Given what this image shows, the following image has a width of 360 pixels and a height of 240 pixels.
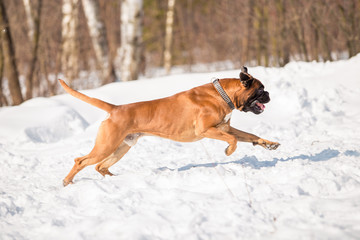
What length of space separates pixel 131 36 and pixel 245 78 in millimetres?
5988

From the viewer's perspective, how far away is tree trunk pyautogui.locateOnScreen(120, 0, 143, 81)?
9680 millimetres

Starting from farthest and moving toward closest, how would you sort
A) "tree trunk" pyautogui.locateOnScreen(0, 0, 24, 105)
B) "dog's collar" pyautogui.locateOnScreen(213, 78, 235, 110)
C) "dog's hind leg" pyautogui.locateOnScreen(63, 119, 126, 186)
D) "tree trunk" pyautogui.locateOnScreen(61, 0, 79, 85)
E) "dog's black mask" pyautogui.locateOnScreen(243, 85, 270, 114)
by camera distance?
1. "tree trunk" pyautogui.locateOnScreen(61, 0, 79, 85)
2. "tree trunk" pyautogui.locateOnScreen(0, 0, 24, 105)
3. "dog's black mask" pyautogui.locateOnScreen(243, 85, 270, 114)
4. "dog's collar" pyautogui.locateOnScreen(213, 78, 235, 110)
5. "dog's hind leg" pyautogui.locateOnScreen(63, 119, 126, 186)

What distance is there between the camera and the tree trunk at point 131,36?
9.68 metres

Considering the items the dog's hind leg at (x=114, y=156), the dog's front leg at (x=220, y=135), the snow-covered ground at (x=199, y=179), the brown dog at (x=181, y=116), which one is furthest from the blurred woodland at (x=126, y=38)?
the dog's front leg at (x=220, y=135)

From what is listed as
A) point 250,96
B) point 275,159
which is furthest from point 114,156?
point 275,159

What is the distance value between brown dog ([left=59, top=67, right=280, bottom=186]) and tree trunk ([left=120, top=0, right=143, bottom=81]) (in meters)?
5.59

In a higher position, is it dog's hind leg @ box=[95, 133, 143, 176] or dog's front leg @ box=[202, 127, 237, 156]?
dog's front leg @ box=[202, 127, 237, 156]

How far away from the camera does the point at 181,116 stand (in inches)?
179

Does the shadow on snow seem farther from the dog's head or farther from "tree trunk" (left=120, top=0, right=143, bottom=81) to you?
"tree trunk" (left=120, top=0, right=143, bottom=81)

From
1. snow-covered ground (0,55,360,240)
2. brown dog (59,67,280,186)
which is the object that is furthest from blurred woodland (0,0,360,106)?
brown dog (59,67,280,186)

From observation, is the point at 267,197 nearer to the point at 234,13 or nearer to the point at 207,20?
the point at 234,13

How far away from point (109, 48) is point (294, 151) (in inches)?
300

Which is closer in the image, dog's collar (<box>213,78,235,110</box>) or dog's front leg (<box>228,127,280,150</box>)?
dog's collar (<box>213,78,235,110</box>)

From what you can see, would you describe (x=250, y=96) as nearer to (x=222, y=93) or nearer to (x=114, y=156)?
(x=222, y=93)
